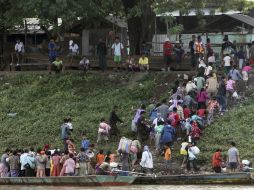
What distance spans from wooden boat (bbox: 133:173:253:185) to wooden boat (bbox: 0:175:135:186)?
56 centimetres

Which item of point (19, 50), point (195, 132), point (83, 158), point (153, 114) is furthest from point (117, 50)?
point (83, 158)

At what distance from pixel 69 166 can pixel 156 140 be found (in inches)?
147

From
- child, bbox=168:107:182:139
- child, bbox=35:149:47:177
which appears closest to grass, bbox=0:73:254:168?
child, bbox=168:107:182:139

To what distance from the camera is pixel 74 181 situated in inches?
893

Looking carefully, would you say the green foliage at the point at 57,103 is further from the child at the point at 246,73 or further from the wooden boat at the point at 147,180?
the wooden boat at the point at 147,180

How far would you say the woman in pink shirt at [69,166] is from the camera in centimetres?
2305

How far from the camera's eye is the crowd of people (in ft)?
76.1

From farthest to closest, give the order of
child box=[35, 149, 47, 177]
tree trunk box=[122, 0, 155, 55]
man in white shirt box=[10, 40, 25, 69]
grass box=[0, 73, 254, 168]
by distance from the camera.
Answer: man in white shirt box=[10, 40, 25, 69] → tree trunk box=[122, 0, 155, 55] → grass box=[0, 73, 254, 168] → child box=[35, 149, 47, 177]

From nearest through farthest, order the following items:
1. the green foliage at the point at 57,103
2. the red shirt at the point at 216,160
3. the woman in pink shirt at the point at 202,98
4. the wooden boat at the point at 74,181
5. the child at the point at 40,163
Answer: the wooden boat at the point at 74,181 < the red shirt at the point at 216,160 < the child at the point at 40,163 < the woman in pink shirt at the point at 202,98 < the green foliage at the point at 57,103

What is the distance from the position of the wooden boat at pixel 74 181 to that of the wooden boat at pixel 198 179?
562mm

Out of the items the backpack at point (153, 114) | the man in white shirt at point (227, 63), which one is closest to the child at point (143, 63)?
the man in white shirt at point (227, 63)

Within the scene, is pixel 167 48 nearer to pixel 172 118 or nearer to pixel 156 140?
pixel 172 118

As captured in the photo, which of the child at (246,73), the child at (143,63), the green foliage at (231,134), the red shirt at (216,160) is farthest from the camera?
the child at (143,63)

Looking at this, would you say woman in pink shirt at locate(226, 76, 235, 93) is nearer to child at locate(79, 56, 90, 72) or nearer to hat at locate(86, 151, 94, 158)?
hat at locate(86, 151, 94, 158)
